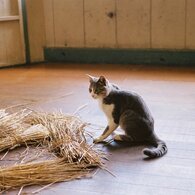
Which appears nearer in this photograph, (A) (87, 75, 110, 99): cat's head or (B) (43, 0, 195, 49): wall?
(A) (87, 75, 110, 99): cat's head

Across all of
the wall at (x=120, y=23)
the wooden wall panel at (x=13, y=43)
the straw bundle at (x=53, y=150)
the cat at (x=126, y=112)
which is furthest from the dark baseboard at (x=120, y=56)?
the cat at (x=126, y=112)

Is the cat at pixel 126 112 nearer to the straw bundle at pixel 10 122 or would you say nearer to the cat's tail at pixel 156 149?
the cat's tail at pixel 156 149

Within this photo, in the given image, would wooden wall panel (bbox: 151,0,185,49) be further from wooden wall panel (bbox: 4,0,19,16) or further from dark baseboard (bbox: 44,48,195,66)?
wooden wall panel (bbox: 4,0,19,16)

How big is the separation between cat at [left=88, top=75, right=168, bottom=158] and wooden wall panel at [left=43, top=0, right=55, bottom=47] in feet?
7.49

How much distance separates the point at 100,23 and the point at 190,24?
93 cm

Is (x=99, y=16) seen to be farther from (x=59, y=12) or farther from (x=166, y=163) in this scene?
(x=166, y=163)

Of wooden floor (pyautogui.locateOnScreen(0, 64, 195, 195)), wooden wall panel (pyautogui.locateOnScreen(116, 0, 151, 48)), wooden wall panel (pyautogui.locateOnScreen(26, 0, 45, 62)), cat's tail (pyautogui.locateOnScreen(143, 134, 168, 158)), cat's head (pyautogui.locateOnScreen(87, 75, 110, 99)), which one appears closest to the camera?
wooden floor (pyautogui.locateOnScreen(0, 64, 195, 195))

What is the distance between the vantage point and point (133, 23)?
458 centimetres

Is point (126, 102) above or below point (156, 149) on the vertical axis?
above

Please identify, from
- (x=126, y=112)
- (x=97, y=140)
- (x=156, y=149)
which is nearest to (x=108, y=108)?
(x=126, y=112)

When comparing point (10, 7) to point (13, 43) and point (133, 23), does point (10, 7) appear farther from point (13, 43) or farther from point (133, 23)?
point (133, 23)

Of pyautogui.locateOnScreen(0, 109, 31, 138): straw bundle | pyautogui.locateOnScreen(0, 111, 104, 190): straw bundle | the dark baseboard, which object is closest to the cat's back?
pyautogui.locateOnScreen(0, 111, 104, 190): straw bundle

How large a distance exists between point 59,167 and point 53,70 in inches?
90.0

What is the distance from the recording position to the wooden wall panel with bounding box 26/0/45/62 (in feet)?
15.5
